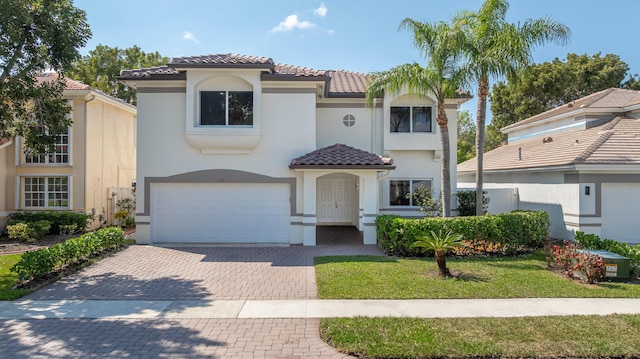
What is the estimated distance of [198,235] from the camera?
45.7 ft

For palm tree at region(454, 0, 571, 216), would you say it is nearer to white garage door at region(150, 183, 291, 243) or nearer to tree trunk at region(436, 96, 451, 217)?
tree trunk at region(436, 96, 451, 217)

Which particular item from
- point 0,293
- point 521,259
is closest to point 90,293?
point 0,293

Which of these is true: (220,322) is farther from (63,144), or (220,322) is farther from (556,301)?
(63,144)

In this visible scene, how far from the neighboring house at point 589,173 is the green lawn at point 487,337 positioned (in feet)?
25.8

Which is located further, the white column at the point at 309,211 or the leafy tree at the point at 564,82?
the leafy tree at the point at 564,82

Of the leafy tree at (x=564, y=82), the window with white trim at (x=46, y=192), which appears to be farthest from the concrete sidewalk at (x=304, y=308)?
the leafy tree at (x=564, y=82)

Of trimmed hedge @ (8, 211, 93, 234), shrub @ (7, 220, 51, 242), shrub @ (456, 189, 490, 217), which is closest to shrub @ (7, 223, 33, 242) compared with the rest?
shrub @ (7, 220, 51, 242)

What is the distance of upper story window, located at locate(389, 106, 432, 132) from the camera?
1599cm

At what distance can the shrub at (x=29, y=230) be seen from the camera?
48.8ft

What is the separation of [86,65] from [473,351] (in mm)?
34478

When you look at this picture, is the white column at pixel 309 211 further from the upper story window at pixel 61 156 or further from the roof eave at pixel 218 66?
the upper story window at pixel 61 156

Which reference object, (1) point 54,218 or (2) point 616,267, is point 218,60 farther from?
(2) point 616,267

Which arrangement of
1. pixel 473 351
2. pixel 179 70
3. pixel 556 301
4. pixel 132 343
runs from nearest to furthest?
1. pixel 473 351
2. pixel 132 343
3. pixel 556 301
4. pixel 179 70

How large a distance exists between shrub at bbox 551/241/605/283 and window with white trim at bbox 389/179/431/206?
22.4 ft
